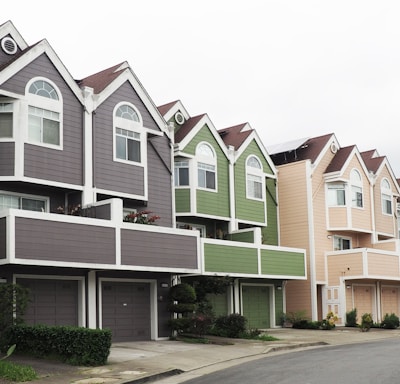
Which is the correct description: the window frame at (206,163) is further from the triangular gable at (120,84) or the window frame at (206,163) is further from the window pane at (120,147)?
the window pane at (120,147)

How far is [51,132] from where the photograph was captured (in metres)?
24.6

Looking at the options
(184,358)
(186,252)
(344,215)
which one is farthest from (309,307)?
(184,358)

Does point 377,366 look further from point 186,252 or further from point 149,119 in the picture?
point 149,119

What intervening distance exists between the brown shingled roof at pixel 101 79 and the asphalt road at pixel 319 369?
12.3 meters

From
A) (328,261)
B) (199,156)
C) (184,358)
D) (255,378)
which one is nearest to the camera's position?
(255,378)

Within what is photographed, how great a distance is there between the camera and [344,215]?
37906 mm

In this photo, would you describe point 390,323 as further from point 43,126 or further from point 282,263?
point 43,126

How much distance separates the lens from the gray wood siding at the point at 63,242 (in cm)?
2130

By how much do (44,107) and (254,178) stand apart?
1355 cm

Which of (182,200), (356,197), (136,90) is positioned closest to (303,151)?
(356,197)

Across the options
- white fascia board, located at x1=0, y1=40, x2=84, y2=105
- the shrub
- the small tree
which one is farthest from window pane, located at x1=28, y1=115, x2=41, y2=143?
the shrub

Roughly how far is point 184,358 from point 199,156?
12756 mm

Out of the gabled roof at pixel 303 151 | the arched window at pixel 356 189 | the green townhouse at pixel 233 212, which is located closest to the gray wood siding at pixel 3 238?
the green townhouse at pixel 233 212

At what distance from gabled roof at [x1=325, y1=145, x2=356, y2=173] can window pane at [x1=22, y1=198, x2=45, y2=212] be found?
18.5 metres
